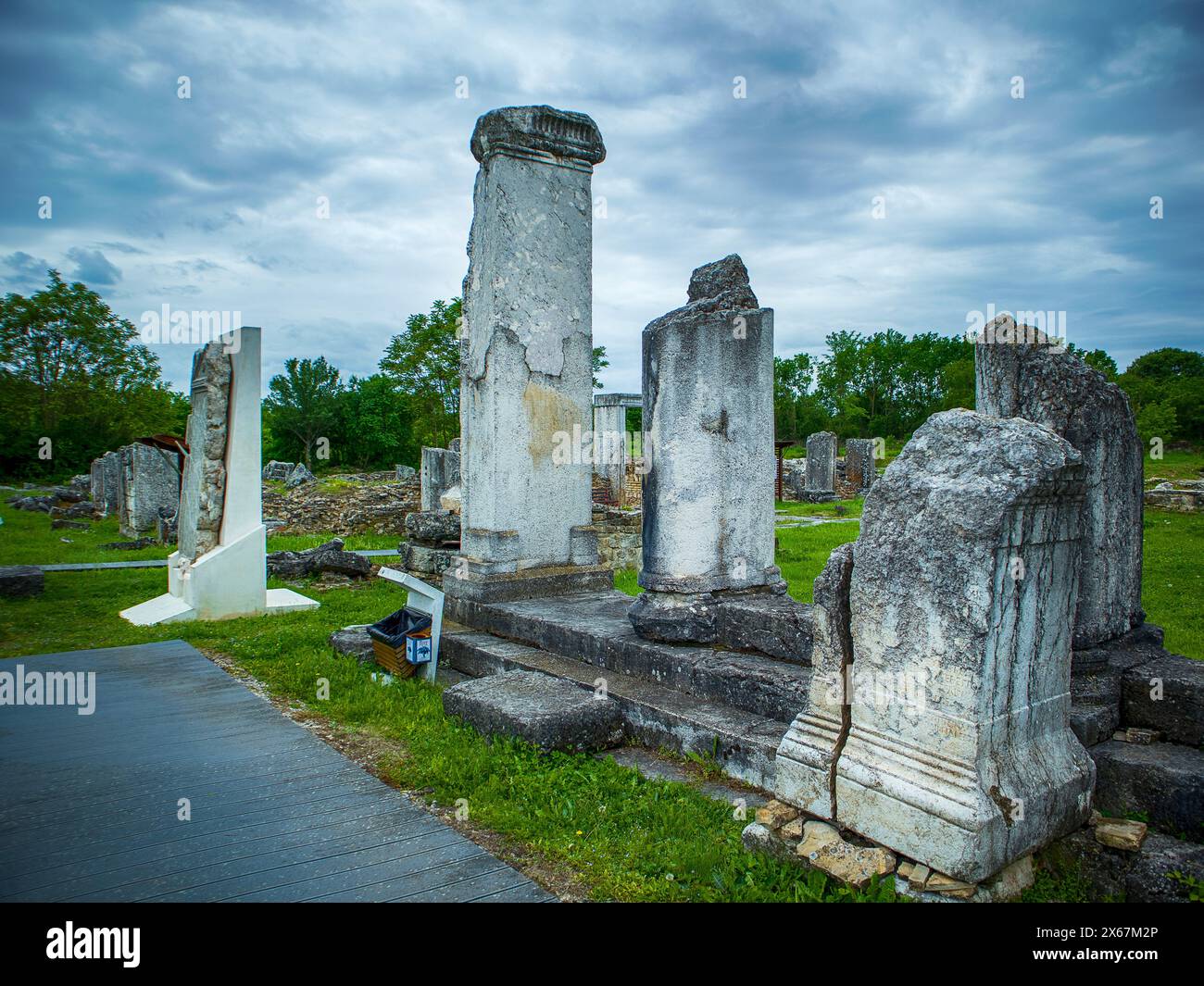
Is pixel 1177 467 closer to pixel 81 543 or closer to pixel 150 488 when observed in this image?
pixel 150 488

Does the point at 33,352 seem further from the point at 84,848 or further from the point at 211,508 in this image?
the point at 84,848

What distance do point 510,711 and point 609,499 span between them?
15631 mm

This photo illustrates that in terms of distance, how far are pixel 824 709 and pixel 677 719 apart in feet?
4.16

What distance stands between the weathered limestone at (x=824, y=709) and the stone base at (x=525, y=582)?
370 centimetres

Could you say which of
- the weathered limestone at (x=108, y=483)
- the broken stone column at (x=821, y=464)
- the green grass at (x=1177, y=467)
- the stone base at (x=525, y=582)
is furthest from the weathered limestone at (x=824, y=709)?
the broken stone column at (x=821, y=464)

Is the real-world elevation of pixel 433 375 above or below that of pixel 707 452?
above

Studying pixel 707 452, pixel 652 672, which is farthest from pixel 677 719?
pixel 707 452

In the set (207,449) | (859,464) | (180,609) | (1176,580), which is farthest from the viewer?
(859,464)

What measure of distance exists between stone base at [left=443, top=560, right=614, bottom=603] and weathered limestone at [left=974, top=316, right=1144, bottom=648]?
13.2 ft

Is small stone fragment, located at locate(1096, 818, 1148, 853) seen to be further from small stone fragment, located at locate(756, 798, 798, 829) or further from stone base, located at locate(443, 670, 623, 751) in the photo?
stone base, located at locate(443, 670, 623, 751)

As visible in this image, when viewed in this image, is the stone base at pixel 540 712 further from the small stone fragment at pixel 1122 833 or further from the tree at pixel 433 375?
the tree at pixel 433 375

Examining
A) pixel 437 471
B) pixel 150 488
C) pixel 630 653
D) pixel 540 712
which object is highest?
pixel 437 471

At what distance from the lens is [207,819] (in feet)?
11.3
